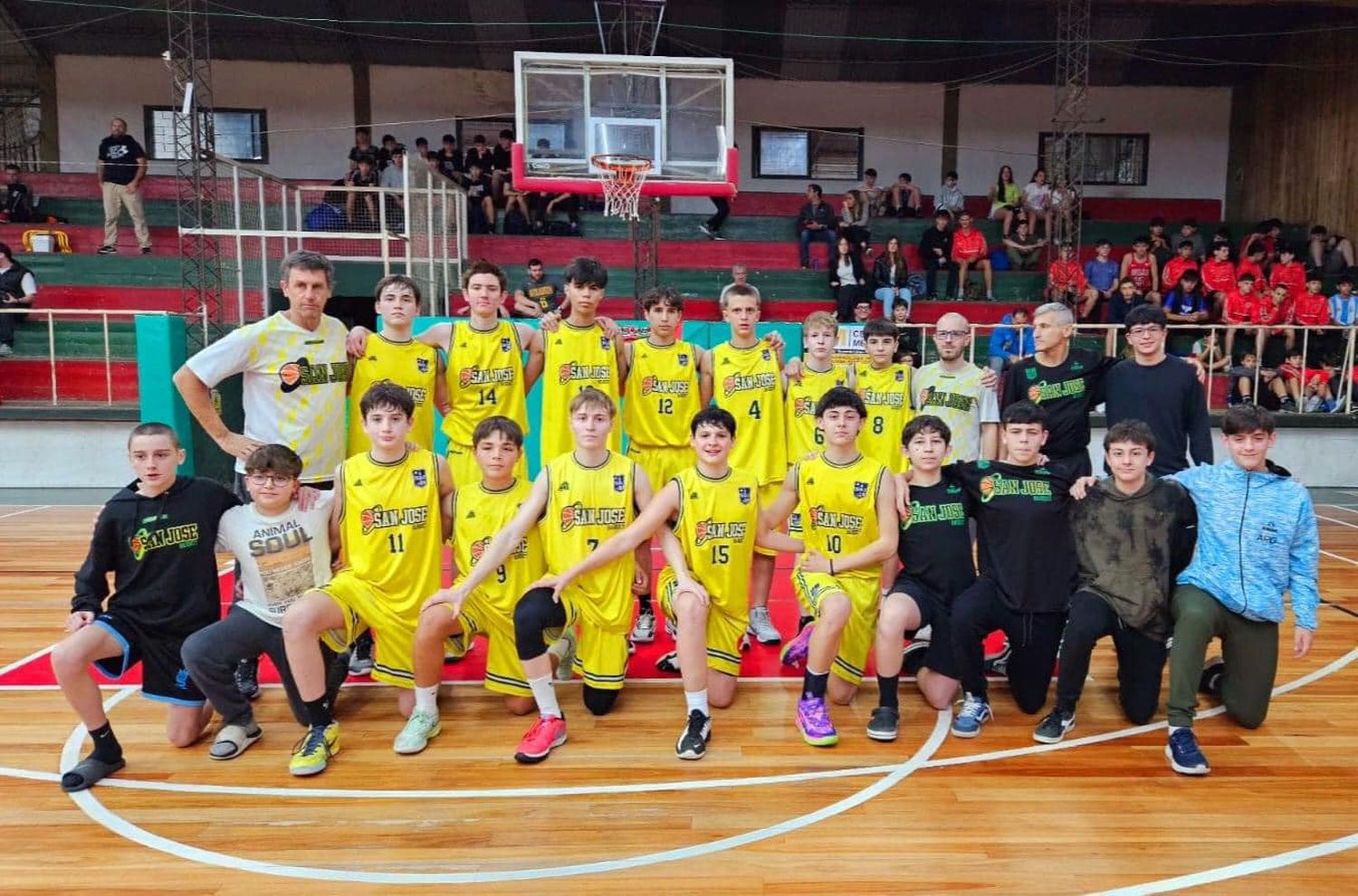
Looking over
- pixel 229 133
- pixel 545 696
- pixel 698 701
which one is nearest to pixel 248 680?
pixel 545 696

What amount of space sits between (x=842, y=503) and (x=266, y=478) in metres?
2.48

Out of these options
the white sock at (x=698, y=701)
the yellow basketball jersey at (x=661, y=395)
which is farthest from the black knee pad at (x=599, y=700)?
the yellow basketball jersey at (x=661, y=395)

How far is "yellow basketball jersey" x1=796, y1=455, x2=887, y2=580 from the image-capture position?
424cm

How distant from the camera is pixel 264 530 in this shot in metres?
3.86

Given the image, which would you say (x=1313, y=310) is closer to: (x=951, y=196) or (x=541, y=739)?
(x=951, y=196)

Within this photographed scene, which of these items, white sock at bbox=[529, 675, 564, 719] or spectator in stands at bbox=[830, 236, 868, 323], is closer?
white sock at bbox=[529, 675, 564, 719]

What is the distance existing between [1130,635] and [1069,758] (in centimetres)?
66

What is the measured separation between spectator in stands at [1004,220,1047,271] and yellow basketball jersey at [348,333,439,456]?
41.5 ft

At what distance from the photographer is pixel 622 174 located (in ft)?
32.7

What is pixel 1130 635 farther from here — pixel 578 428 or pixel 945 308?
pixel 945 308

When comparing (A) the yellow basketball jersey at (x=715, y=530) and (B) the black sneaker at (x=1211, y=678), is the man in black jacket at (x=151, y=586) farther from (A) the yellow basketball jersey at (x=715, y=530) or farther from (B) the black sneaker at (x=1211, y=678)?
(B) the black sneaker at (x=1211, y=678)

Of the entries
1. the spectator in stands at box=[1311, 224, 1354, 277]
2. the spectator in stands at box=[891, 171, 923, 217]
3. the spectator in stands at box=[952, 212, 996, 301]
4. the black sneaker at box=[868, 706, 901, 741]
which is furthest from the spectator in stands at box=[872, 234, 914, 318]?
the black sneaker at box=[868, 706, 901, 741]

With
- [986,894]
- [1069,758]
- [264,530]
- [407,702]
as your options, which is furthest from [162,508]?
[1069,758]

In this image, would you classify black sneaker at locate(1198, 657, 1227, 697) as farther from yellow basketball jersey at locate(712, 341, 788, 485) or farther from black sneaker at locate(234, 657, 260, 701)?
black sneaker at locate(234, 657, 260, 701)
